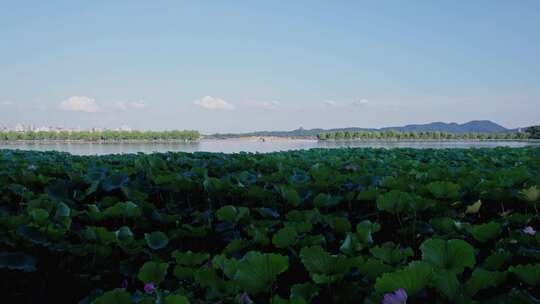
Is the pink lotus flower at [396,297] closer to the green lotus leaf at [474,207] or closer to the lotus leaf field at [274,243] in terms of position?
the lotus leaf field at [274,243]

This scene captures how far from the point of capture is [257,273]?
3.17 ft

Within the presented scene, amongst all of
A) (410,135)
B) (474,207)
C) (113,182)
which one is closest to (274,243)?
(474,207)

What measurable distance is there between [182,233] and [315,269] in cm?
87

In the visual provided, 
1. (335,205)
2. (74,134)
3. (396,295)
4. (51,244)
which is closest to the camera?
(396,295)

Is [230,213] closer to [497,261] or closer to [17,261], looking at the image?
[17,261]

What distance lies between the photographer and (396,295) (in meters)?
0.83

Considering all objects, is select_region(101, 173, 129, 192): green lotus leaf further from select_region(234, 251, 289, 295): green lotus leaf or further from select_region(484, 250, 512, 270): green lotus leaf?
select_region(484, 250, 512, 270): green lotus leaf

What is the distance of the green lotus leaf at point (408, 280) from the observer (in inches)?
33.4

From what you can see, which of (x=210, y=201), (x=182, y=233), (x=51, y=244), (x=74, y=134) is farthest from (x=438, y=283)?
(x=74, y=134)

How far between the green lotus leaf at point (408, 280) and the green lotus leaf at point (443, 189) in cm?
117

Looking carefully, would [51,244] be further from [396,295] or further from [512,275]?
[512,275]

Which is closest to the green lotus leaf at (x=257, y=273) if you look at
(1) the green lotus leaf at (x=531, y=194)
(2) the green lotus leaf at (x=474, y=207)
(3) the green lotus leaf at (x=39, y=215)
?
(3) the green lotus leaf at (x=39, y=215)

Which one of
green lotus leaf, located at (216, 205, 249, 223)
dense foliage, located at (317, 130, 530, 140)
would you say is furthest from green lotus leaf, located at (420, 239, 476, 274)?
dense foliage, located at (317, 130, 530, 140)

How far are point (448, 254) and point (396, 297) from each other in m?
0.24
